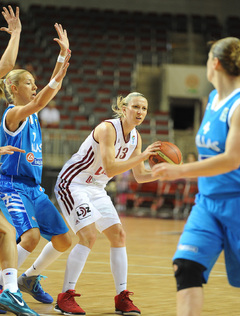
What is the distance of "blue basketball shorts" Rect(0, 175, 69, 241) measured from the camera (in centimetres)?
396

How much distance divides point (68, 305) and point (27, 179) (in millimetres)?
961

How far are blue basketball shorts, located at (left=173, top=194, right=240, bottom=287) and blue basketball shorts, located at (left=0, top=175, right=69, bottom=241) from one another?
1520mm

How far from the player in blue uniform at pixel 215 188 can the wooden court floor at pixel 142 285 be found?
1.32m

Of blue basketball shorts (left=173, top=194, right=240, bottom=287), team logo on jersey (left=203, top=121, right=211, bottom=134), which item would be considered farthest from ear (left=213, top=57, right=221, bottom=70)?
blue basketball shorts (left=173, top=194, right=240, bottom=287)

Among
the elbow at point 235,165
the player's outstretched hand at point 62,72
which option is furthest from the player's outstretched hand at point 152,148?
the elbow at point 235,165

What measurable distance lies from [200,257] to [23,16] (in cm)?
1891

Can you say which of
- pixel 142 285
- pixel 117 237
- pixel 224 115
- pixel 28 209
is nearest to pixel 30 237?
pixel 28 209

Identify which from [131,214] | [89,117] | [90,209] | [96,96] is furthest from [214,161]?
[96,96]

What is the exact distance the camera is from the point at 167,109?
19062mm

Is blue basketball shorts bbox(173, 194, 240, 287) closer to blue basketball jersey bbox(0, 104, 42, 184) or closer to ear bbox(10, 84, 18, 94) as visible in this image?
blue basketball jersey bbox(0, 104, 42, 184)

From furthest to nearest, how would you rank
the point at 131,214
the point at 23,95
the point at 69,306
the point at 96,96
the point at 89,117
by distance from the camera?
the point at 96,96
the point at 89,117
the point at 131,214
the point at 23,95
the point at 69,306

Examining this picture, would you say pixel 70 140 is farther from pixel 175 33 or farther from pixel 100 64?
pixel 175 33

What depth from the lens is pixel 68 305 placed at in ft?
12.9

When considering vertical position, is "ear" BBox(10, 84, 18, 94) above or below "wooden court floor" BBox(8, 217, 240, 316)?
above
